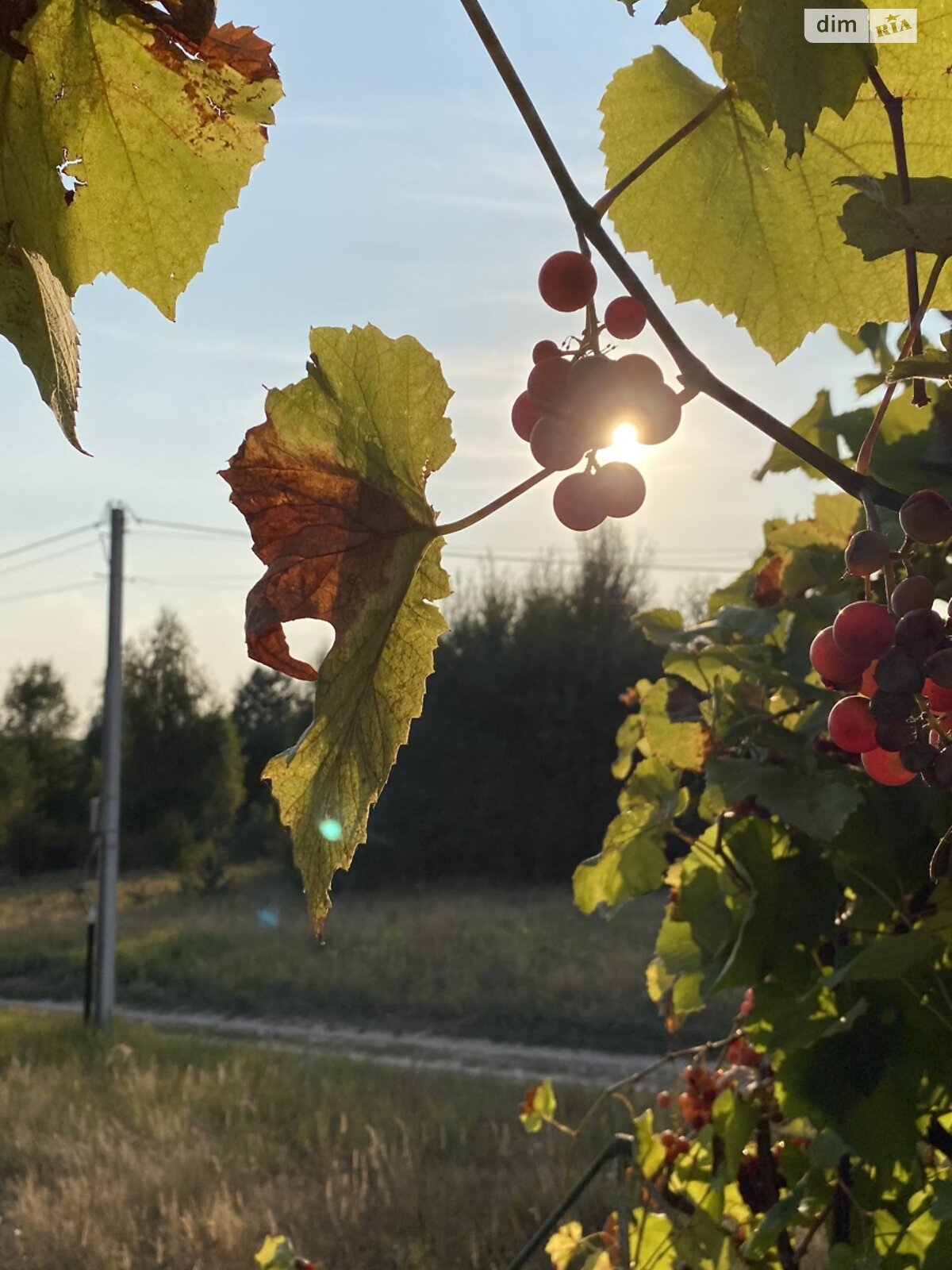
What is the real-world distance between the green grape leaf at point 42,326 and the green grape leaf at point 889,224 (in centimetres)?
30

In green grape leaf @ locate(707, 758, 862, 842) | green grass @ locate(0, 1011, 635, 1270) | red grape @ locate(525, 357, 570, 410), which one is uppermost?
red grape @ locate(525, 357, 570, 410)

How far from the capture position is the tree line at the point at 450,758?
16734 mm

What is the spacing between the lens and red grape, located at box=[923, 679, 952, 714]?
0.42 metres

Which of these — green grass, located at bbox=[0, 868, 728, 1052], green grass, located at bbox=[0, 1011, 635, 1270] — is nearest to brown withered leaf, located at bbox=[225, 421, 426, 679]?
green grass, located at bbox=[0, 1011, 635, 1270]

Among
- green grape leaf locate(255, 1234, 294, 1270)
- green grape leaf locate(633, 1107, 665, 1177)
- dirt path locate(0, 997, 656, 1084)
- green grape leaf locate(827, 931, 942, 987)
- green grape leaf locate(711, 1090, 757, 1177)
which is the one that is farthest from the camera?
dirt path locate(0, 997, 656, 1084)

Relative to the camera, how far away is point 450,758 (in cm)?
1711

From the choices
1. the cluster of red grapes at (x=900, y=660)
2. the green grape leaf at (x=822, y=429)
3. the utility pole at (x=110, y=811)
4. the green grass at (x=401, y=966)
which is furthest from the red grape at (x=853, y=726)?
the utility pole at (x=110, y=811)

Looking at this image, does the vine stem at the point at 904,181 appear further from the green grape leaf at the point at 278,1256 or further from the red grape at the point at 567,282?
the green grape leaf at the point at 278,1256

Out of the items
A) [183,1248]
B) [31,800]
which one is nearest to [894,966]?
[183,1248]

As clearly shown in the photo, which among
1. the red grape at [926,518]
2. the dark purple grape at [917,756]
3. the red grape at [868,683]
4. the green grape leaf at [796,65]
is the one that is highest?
the green grape leaf at [796,65]

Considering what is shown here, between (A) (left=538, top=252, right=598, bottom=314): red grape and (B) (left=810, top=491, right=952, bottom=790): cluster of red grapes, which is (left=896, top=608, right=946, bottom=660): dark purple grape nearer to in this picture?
(B) (left=810, top=491, right=952, bottom=790): cluster of red grapes

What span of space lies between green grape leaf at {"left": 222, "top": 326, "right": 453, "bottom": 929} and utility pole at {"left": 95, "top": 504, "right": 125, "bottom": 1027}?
8.42 m

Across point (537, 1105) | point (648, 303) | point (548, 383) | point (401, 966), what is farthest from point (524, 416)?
point (401, 966)

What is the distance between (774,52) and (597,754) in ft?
53.9
